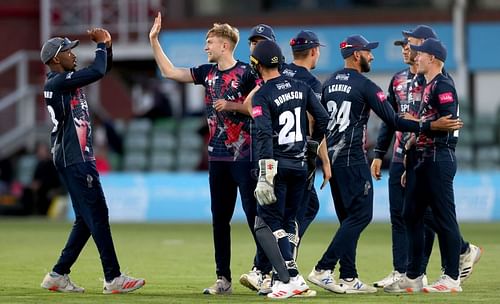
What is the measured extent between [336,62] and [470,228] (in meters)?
7.17

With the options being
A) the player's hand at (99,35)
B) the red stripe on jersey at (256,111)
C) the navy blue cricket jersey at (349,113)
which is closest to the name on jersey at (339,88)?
the navy blue cricket jersey at (349,113)

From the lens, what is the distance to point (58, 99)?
508 inches

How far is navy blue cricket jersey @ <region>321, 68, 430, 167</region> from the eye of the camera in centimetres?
1297

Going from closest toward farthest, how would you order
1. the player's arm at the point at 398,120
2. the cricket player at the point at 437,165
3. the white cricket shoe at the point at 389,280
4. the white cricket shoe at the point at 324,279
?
1. the player's arm at the point at 398,120
2. the cricket player at the point at 437,165
3. the white cricket shoe at the point at 324,279
4. the white cricket shoe at the point at 389,280

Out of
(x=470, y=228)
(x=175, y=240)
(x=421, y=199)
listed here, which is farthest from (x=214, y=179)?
(x=470, y=228)

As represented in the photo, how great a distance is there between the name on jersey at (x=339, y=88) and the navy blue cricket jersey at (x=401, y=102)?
2.13 ft

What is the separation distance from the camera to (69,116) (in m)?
12.9

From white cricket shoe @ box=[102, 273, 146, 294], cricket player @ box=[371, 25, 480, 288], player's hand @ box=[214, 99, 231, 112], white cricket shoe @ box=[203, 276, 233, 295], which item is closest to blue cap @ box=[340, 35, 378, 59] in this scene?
cricket player @ box=[371, 25, 480, 288]

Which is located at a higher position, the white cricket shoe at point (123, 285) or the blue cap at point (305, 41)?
the blue cap at point (305, 41)

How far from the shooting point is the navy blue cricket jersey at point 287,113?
12.0 m

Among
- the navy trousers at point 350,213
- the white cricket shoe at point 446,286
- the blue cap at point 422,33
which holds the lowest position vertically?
the white cricket shoe at point 446,286

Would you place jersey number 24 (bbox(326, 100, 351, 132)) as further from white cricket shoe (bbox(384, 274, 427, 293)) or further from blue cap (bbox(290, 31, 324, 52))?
white cricket shoe (bbox(384, 274, 427, 293))

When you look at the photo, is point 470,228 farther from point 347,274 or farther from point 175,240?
point 347,274

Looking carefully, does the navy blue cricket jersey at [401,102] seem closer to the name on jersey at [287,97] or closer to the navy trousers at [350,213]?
the navy trousers at [350,213]
